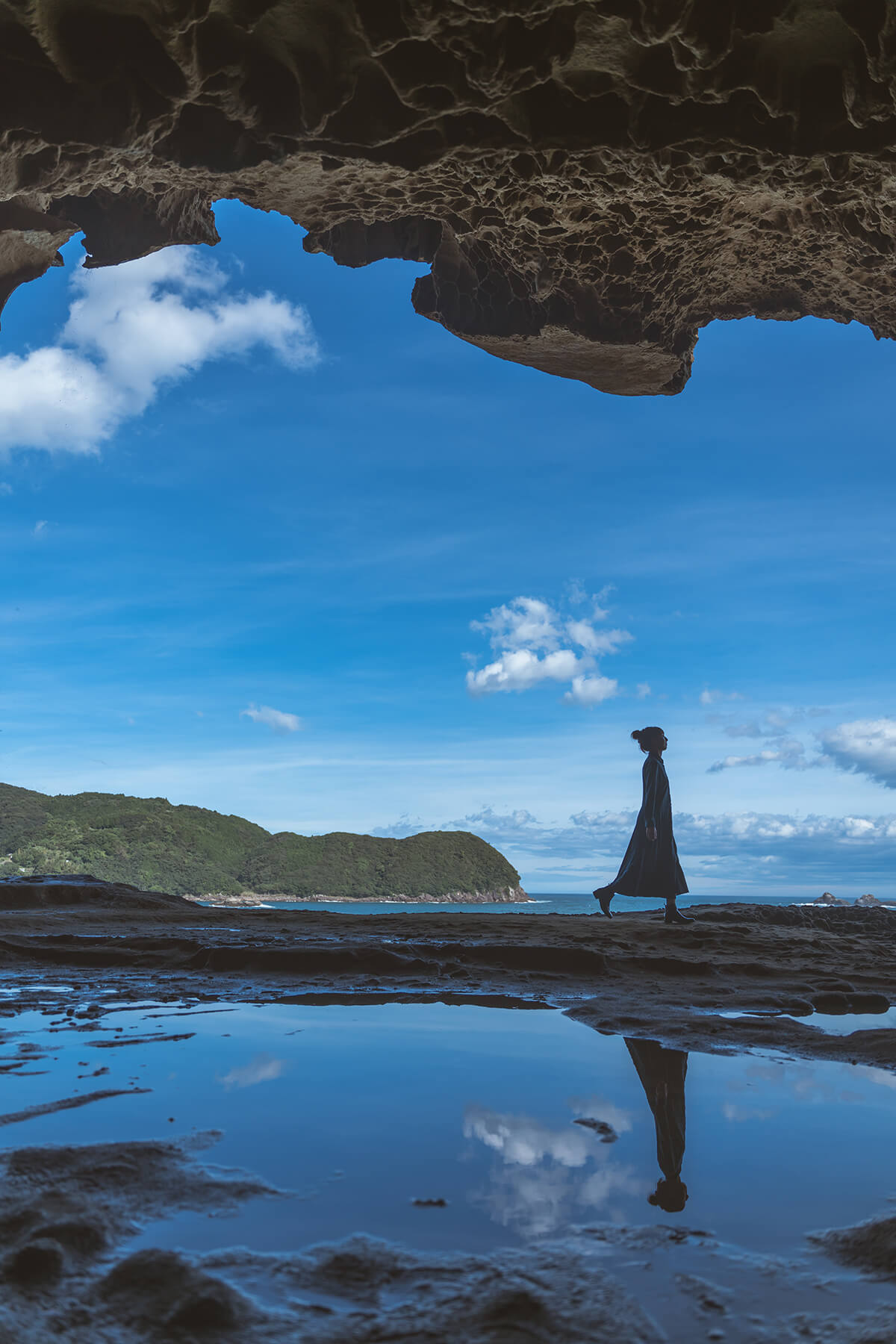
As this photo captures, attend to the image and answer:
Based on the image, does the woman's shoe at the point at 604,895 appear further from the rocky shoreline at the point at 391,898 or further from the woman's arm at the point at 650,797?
the rocky shoreline at the point at 391,898

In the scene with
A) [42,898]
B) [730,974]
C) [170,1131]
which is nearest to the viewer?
[170,1131]

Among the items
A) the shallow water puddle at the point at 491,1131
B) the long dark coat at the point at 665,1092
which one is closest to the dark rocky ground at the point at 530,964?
the long dark coat at the point at 665,1092

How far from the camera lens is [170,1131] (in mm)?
2180

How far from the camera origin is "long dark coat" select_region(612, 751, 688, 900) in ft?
29.8

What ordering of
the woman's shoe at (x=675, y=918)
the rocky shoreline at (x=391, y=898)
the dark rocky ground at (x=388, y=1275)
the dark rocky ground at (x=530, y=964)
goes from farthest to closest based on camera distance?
1. the rocky shoreline at (x=391, y=898)
2. the woman's shoe at (x=675, y=918)
3. the dark rocky ground at (x=530, y=964)
4. the dark rocky ground at (x=388, y=1275)

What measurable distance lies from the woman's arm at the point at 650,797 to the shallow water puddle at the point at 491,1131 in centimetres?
592

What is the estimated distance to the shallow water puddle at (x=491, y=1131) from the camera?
64.0 inches

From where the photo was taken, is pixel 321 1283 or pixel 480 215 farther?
pixel 480 215

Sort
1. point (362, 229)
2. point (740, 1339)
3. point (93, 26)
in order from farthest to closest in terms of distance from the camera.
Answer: point (362, 229) < point (93, 26) < point (740, 1339)

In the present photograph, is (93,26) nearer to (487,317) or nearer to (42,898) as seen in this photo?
(487,317)

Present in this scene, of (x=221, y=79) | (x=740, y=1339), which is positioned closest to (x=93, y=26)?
(x=221, y=79)

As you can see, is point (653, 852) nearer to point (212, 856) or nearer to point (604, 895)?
point (604, 895)

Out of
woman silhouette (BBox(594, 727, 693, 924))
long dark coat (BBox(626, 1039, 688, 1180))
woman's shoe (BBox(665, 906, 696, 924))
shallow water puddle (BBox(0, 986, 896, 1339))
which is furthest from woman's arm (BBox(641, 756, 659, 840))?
long dark coat (BBox(626, 1039, 688, 1180))

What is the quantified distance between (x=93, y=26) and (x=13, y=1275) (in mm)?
4572
